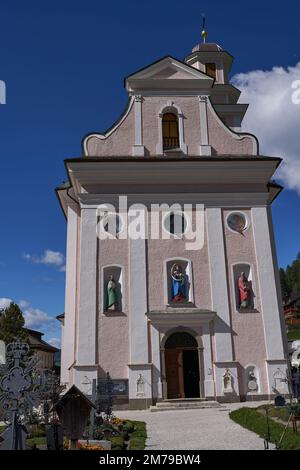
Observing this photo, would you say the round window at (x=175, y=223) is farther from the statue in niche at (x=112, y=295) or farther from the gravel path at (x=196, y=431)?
the gravel path at (x=196, y=431)

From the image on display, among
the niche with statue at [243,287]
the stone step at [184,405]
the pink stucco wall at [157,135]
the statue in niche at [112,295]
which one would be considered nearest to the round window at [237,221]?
the niche with statue at [243,287]

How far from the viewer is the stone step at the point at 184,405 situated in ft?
59.5

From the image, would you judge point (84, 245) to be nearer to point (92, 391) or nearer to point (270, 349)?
point (92, 391)

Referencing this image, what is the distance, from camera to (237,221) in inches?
869

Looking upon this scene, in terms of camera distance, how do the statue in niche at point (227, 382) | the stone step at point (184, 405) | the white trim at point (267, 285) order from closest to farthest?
1. the stone step at point (184, 405)
2. the statue in niche at point (227, 382)
3. the white trim at point (267, 285)

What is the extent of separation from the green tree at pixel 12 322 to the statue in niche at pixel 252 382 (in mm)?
27998

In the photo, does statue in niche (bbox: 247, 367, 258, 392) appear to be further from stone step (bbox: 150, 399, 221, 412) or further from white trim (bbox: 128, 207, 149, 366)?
white trim (bbox: 128, 207, 149, 366)

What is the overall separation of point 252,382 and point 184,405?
315 cm

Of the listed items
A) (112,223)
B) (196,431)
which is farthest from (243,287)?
(196,431)

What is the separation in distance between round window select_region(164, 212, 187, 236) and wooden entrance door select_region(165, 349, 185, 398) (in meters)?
5.11

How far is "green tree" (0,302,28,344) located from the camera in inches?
1708

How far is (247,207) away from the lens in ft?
72.3
